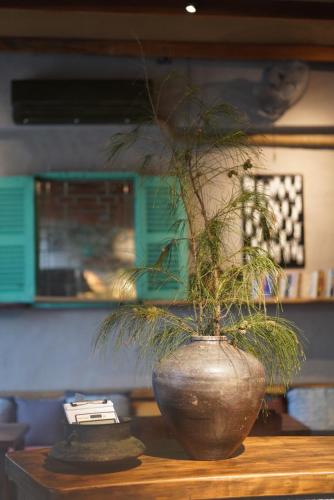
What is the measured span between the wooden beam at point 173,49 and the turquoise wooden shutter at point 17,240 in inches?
39.8

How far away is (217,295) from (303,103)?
4188 millimetres

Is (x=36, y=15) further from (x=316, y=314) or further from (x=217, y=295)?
(x=217, y=295)

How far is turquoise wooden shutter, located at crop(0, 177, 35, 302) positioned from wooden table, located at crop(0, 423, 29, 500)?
1.28 meters

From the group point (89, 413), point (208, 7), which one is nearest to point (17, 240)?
point (208, 7)

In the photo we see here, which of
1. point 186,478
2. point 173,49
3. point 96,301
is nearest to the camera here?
point 186,478

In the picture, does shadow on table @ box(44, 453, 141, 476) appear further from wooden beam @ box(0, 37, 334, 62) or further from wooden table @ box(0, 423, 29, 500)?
wooden beam @ box(0, 37, 334, 62)

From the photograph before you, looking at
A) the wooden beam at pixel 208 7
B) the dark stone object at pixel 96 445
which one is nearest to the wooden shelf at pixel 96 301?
the wooden beam at pixel 208 7

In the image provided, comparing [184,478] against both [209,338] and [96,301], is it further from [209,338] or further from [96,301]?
[96,301]

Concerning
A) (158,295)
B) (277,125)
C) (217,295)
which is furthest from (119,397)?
(217,295)

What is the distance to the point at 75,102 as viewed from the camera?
6.73 meters

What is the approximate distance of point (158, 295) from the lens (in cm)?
680

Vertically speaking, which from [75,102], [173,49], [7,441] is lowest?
[7,441]

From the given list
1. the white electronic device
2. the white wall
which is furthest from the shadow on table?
the white wall

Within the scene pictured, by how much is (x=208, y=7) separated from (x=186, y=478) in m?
4.13
